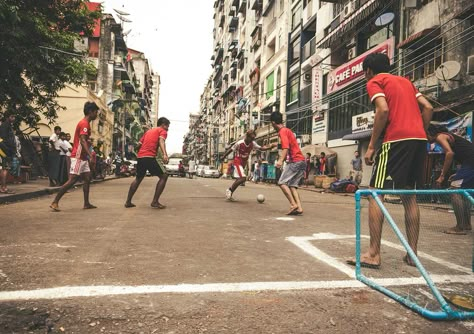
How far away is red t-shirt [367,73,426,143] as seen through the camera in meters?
3.46

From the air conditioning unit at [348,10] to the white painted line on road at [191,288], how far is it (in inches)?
819

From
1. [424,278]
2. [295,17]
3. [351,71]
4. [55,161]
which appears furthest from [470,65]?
[295,17]

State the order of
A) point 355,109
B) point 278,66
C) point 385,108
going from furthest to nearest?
1. point 278,66
2. point 355,109
3. point 385,108

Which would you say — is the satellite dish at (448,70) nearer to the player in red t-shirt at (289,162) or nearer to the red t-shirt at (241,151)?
the red t-shirt at (241,151)

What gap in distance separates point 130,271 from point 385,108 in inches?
101

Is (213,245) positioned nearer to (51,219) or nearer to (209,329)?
(209,329)

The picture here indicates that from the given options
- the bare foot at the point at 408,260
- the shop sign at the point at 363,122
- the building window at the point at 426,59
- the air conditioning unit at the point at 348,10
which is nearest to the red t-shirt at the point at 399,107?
the bare foot at the point at 408,260

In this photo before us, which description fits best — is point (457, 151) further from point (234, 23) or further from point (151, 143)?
point (234, 23)

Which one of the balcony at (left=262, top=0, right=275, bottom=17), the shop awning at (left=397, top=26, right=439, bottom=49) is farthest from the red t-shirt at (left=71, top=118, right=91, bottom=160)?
the balcony at (left=262, top=0, right=275, bottom=17)

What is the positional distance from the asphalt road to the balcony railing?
25.3 meters

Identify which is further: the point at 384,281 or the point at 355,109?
the point at 355,109

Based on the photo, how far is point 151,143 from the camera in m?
7.83

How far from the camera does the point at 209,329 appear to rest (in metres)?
2.03

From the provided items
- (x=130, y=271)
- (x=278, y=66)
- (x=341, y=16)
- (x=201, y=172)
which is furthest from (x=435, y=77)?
(x=201, y=172)
